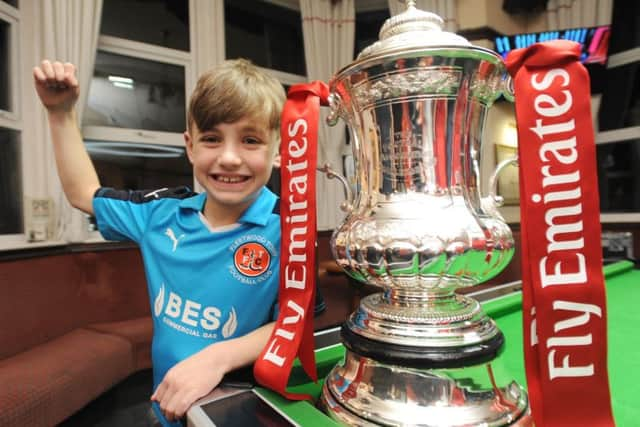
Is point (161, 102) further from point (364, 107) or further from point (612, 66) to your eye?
point (612, 66)

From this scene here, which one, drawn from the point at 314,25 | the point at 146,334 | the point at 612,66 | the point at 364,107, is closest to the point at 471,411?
the point at 364,107

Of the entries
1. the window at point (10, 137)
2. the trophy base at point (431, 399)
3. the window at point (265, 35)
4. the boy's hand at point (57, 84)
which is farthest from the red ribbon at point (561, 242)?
the window at point (265, 35)

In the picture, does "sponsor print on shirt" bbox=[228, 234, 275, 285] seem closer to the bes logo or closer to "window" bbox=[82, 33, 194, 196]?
the bes logo

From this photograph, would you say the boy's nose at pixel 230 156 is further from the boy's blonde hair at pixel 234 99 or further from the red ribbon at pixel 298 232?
the red ribbon at pixel 298 232

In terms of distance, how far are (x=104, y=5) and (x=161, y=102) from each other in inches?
25.7

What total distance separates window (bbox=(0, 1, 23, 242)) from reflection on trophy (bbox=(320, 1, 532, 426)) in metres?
2.16

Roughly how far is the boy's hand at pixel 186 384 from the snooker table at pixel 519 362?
A: 0.13 feet

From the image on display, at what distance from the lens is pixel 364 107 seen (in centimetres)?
43

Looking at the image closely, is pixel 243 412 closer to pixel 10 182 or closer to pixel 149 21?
pixel 10 182

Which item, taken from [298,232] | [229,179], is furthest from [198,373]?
[229,179]

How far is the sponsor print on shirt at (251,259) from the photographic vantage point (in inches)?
26.5

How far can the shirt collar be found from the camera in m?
0.71

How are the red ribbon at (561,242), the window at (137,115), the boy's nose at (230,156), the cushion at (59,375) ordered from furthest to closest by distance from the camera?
the window at (137,115) → the cushion at (59,375) → the boy's nose at (230,156) → the red ribbon at (561,242)

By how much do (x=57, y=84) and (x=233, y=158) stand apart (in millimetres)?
366
